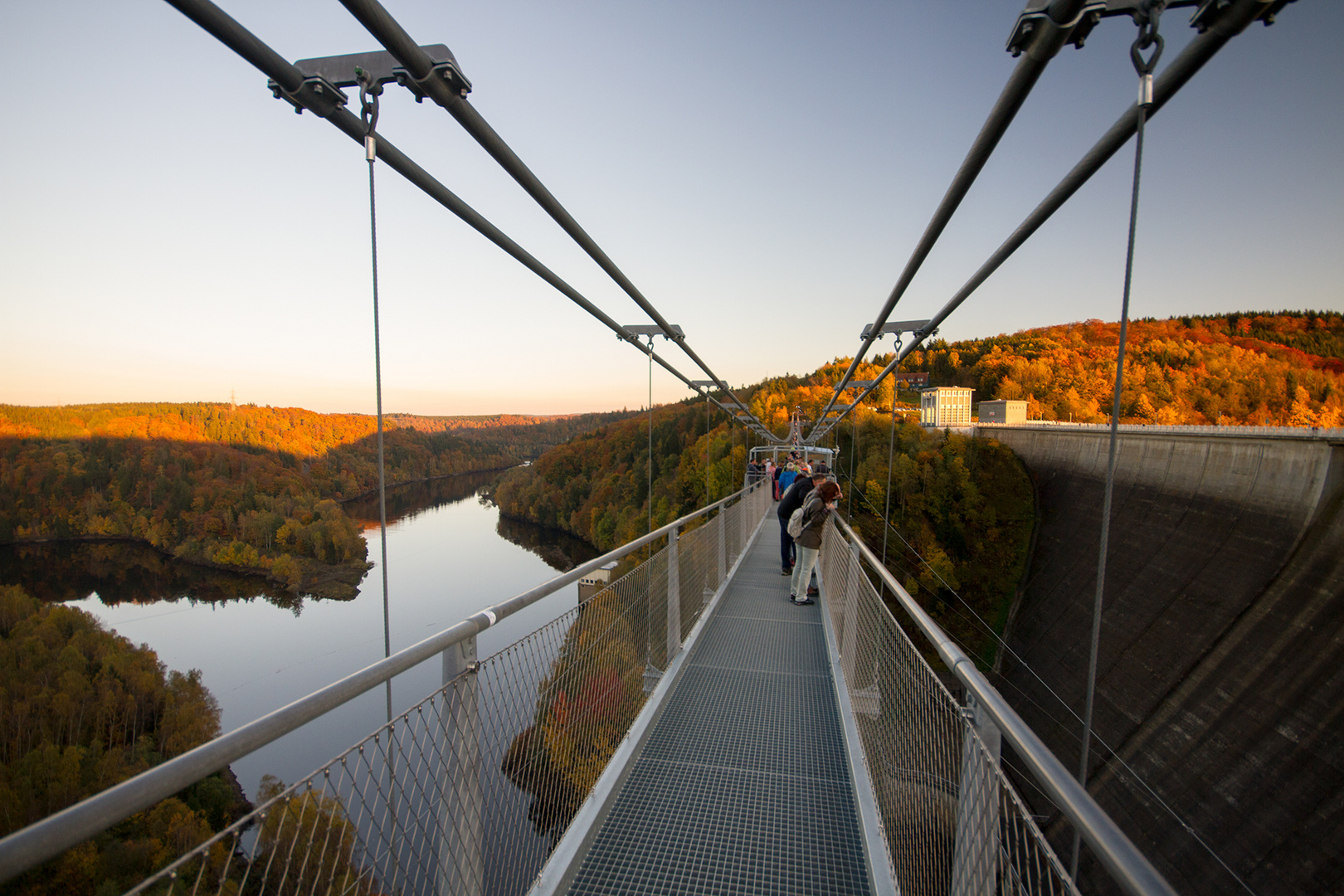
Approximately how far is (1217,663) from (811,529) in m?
18.2

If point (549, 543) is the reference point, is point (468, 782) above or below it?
above

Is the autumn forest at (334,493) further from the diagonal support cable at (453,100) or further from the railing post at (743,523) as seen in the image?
the diagonal support cable at (453,100)

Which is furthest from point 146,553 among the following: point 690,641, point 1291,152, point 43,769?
point 1291,152

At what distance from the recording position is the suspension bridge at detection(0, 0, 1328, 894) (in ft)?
2.75

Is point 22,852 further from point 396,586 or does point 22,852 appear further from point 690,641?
point 396,586

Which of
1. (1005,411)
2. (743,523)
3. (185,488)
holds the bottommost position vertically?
(185,488)

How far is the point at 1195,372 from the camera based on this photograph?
122 ft

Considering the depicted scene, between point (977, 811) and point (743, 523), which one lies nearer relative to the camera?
point (977, 811)

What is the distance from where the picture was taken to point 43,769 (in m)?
18.5

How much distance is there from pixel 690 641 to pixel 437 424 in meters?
123

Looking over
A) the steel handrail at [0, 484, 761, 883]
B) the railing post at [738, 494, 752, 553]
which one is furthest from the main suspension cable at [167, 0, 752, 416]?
the railing post at [738, 494, 752, 553]

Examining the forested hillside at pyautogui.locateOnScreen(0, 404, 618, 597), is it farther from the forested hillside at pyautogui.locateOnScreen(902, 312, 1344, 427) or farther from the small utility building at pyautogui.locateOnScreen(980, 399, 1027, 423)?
the small utility building at pyautogui.locateOnScreen(980, 399, 1027, 423)

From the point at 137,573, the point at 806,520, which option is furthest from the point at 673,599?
the point at 137,573

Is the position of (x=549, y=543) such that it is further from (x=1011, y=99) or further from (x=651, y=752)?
(x=1011, y=99)
